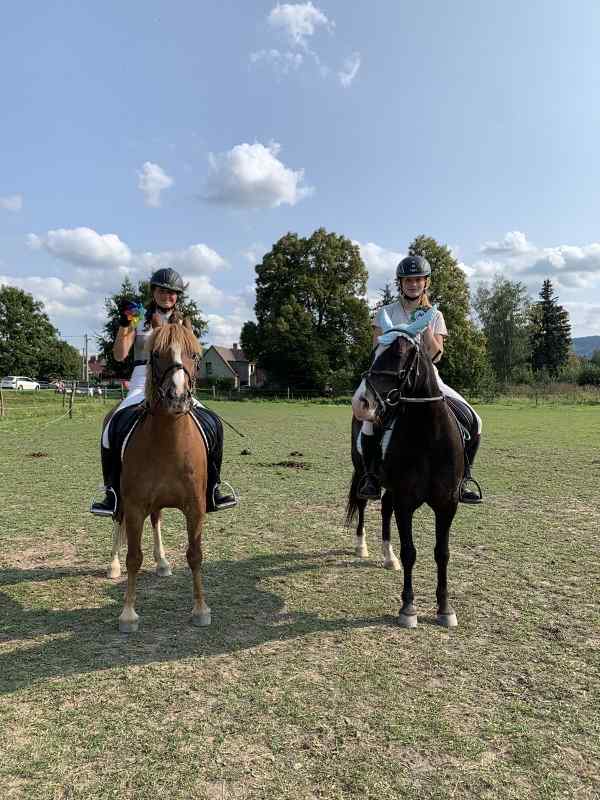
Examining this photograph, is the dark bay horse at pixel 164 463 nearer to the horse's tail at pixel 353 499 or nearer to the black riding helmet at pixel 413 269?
the black riding helmet at pixel 413 269

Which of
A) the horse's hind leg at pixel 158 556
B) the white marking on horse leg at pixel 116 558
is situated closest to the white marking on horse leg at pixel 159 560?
the horse's hind leg at pixel 158 556

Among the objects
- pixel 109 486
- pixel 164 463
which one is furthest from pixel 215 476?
pixel 109 486

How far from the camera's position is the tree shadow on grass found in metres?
3.72

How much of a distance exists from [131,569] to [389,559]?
2821 millimetres

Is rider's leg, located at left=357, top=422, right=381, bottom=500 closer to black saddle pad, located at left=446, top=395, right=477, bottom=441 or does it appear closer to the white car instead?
black saddle pad, located at left=446, top=395, right=477, bottom=441

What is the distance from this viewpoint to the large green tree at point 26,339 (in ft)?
232

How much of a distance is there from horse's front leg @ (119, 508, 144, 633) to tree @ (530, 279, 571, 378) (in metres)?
75.7

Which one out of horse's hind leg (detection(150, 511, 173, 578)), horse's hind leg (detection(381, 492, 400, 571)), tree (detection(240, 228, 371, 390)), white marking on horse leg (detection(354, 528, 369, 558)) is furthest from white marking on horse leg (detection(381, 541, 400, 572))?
tree (detection(240, 228, 371, 390))

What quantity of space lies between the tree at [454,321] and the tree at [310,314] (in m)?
7.25

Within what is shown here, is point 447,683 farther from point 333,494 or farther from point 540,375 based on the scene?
point 540,375

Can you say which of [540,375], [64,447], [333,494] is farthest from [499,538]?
[540,375]

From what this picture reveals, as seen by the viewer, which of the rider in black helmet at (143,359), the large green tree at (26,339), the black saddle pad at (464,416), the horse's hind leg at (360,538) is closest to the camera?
the rider in black helmet at (143,359)

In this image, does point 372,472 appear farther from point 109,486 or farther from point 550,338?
point 550,338

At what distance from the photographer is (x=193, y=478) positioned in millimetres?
4262
